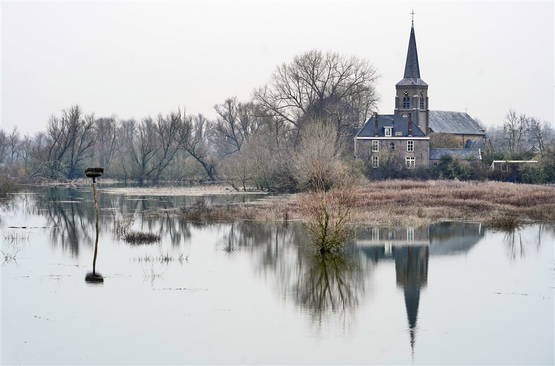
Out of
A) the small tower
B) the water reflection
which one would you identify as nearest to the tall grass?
the water reflection

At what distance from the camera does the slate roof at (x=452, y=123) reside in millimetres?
81125

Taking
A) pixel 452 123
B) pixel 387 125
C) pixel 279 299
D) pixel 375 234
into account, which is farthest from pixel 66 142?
pixel 279 299

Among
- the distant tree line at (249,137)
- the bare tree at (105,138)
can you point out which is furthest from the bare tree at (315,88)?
the bare tree at (105,138)

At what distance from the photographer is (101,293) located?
18.0m

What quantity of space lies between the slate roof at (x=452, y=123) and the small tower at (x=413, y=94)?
7.29 m

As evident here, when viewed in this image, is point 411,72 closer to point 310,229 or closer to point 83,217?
point 83,217

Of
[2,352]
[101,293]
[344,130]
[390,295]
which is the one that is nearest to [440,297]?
[390,295]

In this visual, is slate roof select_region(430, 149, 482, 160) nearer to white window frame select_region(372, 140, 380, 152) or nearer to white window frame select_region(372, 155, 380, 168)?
white window frame select_region(372, 140, 380, 152)

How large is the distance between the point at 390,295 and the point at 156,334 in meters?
6.00

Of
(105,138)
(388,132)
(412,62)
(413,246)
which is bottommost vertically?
(413,246)

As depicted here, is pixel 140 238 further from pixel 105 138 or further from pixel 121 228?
pixel 105 138

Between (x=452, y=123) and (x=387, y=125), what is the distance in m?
16.1

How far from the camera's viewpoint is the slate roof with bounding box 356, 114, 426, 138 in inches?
2697

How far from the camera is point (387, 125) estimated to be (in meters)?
69.1
